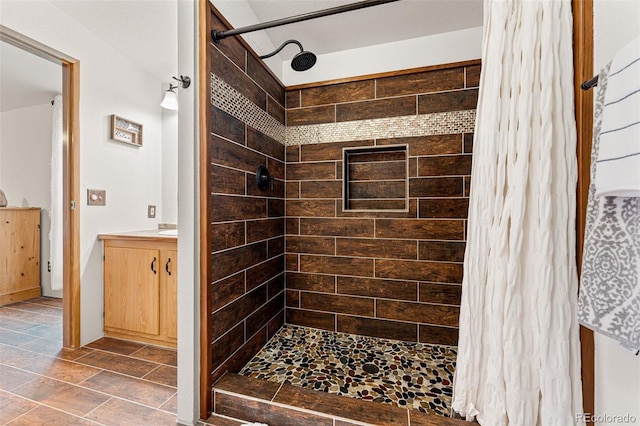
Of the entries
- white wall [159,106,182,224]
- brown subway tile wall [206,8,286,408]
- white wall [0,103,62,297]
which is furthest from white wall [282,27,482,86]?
white wall [0,103,62,297]

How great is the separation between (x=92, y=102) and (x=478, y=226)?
2.84m

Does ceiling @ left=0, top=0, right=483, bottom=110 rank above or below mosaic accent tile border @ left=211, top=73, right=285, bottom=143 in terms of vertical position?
above

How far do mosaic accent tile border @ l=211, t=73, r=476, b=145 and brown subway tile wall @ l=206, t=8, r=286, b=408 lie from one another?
0.05 meters

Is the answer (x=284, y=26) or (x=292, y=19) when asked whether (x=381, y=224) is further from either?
(x=284, y=26)

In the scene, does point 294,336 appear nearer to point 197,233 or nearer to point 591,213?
point 197,233

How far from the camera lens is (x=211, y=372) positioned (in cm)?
138

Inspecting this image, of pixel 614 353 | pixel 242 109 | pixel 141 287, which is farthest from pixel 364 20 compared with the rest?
pixel 141 287

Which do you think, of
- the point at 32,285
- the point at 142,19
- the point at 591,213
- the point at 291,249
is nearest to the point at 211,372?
the point at 291,249

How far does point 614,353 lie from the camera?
849mm

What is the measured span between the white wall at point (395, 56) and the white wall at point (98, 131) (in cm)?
147

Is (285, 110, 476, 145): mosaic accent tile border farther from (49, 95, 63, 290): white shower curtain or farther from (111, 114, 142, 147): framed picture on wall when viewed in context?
(49, 95, 63, 290): white shower curtain

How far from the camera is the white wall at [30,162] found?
10.8 ft

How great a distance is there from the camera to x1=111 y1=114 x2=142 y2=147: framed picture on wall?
7.71 feet

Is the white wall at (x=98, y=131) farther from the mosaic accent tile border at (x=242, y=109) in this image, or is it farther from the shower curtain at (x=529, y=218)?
the shower curtain at (x=529, y=218)
